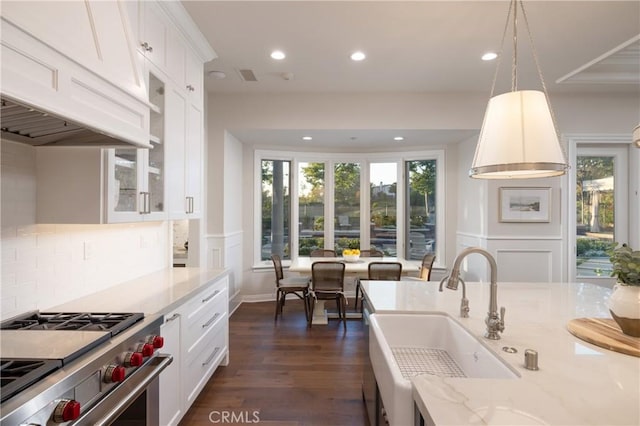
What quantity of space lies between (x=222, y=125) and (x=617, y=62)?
4.60m

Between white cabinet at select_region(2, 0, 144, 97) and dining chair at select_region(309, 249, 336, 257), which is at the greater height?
white cabinet at select_region(2, 0, 144, 97)

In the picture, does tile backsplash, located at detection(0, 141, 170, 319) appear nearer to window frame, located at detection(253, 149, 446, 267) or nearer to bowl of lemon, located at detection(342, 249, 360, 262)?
bowl of lemon, located at detection(342, 249, 360, 262)

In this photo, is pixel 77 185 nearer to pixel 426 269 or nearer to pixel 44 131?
pixel 44 131

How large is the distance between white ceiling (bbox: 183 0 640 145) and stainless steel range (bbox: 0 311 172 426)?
2.27 m

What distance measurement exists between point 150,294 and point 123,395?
30.9 inches

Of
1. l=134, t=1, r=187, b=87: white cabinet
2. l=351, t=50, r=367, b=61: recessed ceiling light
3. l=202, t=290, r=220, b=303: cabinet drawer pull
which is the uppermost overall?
l=351, t=50, r=367, b=61: recessed ceiling light

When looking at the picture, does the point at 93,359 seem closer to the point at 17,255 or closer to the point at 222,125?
the point at 17,255

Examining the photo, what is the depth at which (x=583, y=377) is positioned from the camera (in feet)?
3.40

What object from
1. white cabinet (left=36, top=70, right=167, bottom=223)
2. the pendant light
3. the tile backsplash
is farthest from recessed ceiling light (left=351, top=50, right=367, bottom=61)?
the tile backsplash

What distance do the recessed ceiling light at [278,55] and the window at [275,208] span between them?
89.0 inches

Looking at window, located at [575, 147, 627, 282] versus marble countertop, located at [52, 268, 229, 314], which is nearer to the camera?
marble countertop, located at [52, 268, 229, 314]

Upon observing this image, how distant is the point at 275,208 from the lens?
17.8 ft

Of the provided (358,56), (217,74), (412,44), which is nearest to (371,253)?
(358,56)

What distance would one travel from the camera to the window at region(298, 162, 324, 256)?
5.55m
